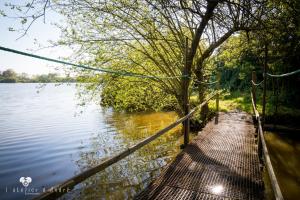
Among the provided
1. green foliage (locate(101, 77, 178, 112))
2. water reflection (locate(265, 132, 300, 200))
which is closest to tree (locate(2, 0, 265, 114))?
green foliage (locate(101, 77, 178, 112))

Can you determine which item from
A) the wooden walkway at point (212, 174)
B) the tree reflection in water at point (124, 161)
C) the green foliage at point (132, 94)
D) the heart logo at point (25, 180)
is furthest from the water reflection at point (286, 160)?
the heart logo at point (25, 180)

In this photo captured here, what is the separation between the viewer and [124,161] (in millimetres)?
9289

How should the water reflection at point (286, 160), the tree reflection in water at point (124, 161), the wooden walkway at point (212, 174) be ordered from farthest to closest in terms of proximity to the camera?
the tree reflection in water at point (124, 161) < the water reflection at point (286, 160) < the wooden walkway at point (212, 174)

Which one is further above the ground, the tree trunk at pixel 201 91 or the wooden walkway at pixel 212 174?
the tree trunk at pixel 201 91

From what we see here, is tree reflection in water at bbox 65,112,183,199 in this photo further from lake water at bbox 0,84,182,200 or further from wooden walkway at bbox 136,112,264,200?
wooden walkway at bbox 136,112,264,200

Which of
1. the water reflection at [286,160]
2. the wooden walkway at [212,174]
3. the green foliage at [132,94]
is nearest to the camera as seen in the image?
the wooden walkway at [212,174]

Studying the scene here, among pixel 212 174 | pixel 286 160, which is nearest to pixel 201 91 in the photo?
pixel 286 160

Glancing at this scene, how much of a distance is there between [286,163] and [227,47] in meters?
6.22

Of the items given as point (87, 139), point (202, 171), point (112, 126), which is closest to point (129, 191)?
point (202, 171)

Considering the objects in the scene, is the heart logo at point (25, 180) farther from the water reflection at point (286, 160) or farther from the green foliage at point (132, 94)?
the water reflection at point (286, 160)

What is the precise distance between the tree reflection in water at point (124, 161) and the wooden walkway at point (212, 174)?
245 cm

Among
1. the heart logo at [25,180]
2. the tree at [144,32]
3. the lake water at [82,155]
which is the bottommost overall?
the heart logo at [25,180]

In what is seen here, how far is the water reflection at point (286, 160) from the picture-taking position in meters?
6.78

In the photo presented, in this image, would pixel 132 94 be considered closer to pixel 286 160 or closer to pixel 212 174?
pixel 286 160
